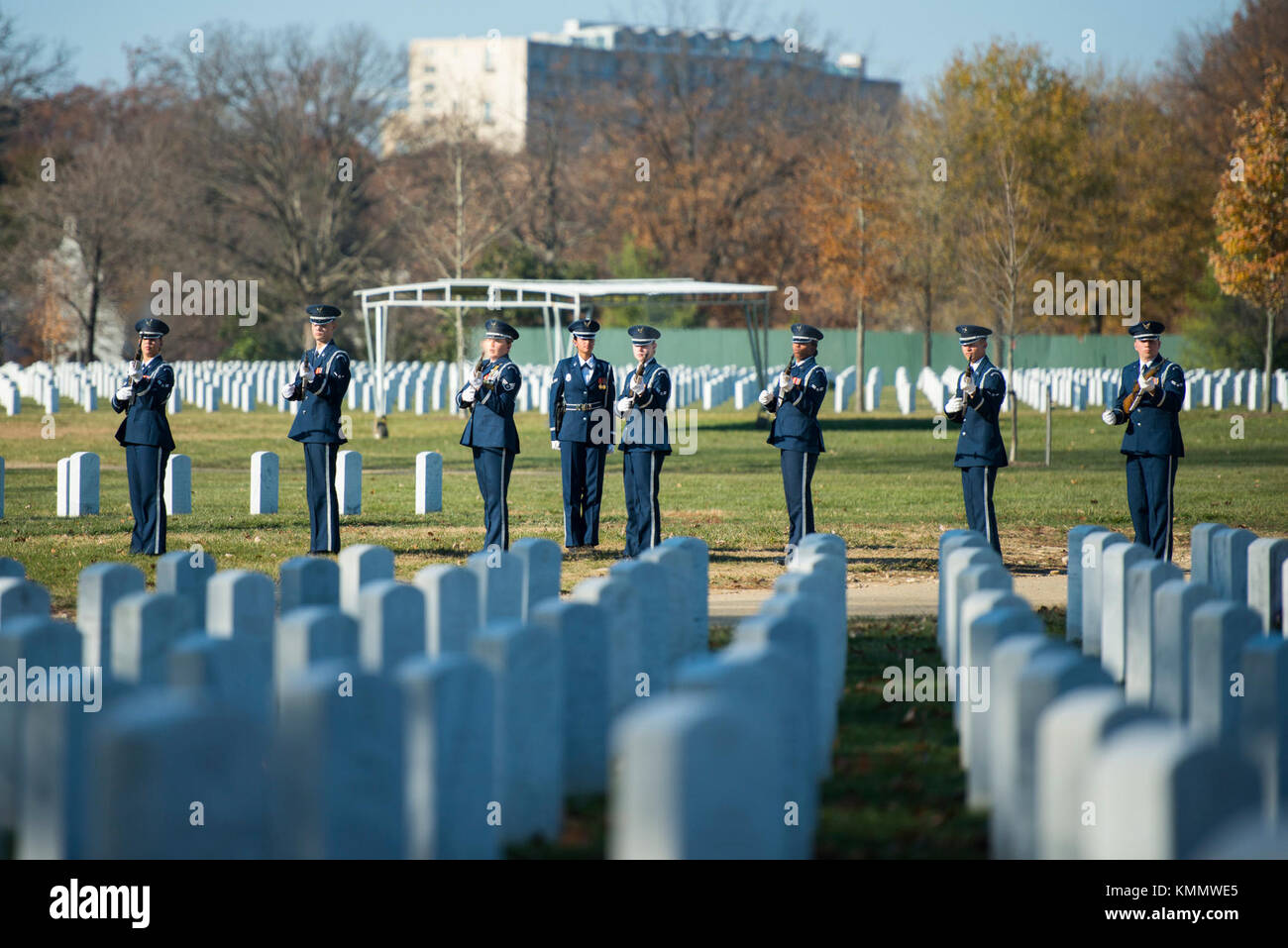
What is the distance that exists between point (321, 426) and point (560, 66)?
61.1 metres

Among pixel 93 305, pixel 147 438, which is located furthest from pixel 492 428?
pixel 93 305

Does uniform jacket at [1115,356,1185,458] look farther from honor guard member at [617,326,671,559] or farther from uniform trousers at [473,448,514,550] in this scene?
uniform trousers at [473,448,514,550]

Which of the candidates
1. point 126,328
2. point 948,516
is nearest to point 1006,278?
point 948,516

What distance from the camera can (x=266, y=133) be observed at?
166ft

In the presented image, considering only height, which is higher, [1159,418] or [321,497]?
[1159,418]

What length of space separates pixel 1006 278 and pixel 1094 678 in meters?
18.2

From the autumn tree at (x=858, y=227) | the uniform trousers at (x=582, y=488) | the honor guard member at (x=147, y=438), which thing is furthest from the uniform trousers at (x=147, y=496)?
the autumn tree at (x=858, y=227)

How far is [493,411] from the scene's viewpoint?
11.6 m

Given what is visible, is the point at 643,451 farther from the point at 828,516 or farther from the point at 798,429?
the point at 828,516

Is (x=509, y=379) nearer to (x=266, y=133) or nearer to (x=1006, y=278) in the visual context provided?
(x=1006, y=278)

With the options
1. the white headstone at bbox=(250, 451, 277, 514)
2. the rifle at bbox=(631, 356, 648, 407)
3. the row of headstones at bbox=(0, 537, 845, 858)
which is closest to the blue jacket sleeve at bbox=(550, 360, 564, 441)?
the rifle at bbox=(631, 356, 648, 407)

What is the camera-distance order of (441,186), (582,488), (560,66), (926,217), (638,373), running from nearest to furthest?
1. (638,373)
2. (582,488)
3. (926,217)
4. (441,186)
5. (560,66)

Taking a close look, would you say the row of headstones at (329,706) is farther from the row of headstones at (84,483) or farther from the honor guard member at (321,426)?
the row of headstones at (84,483)

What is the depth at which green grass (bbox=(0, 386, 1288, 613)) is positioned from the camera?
11.7m
